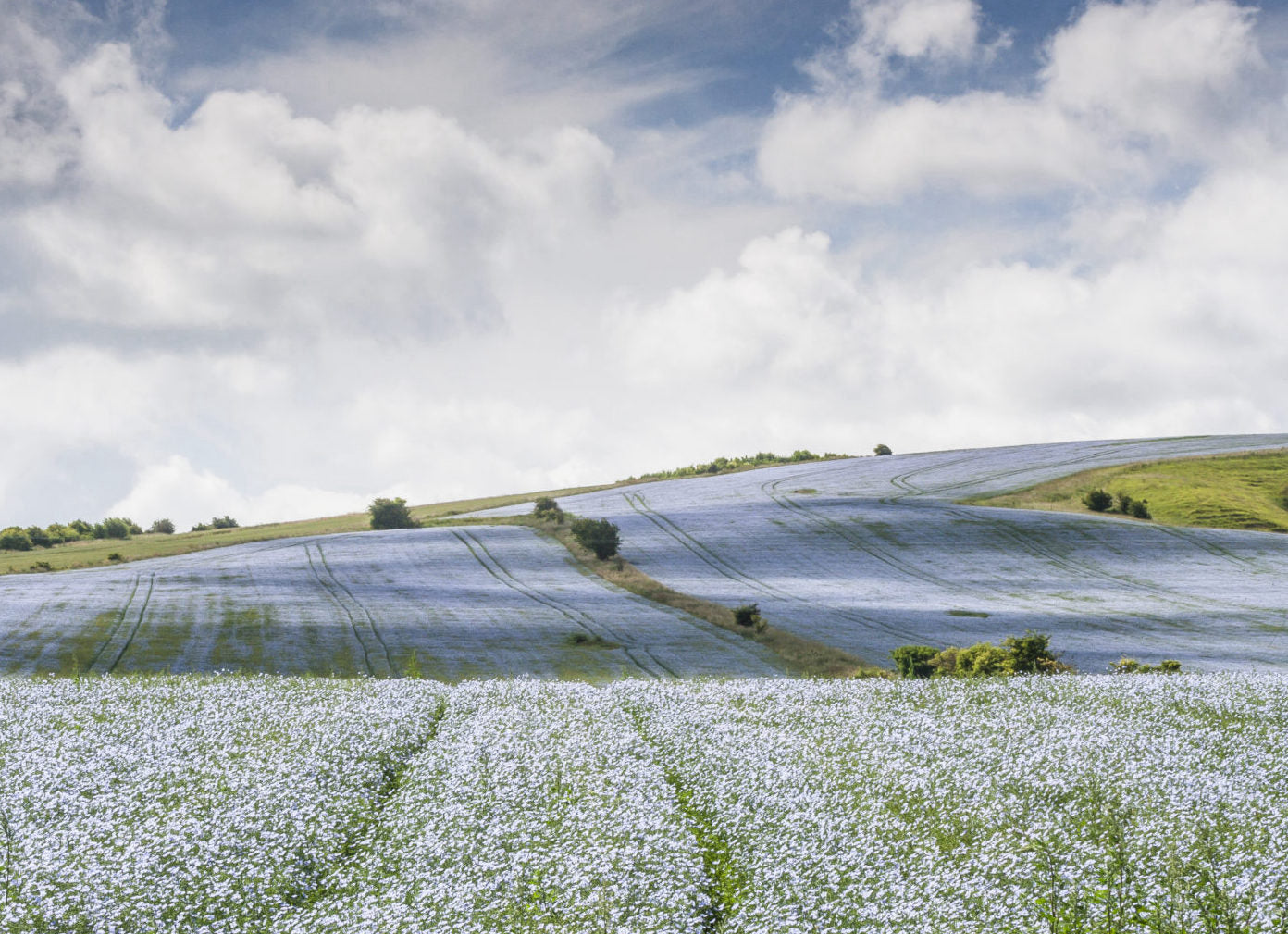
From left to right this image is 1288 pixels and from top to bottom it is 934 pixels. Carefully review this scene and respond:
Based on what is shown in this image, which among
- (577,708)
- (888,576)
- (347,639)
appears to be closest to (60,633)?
(347,639)

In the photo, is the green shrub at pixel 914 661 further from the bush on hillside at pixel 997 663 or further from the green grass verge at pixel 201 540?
the green grass verge at pixel 201 540

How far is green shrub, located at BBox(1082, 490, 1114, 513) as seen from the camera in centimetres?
7150

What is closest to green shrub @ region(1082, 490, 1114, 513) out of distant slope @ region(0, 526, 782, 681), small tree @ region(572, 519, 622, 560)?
small tree @ region(572, 519, 622, 560)

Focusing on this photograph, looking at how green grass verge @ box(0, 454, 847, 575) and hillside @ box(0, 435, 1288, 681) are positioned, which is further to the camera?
green grass verge @ box(0, 454, 847, 575)

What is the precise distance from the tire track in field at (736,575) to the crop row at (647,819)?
75.2 feet

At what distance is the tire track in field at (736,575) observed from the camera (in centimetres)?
4163

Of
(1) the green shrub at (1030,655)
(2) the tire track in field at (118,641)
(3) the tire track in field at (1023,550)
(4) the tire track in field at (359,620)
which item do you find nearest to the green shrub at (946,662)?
(1) the green shrub at (1030,655)

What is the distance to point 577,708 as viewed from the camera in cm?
1912

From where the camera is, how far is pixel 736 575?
55.6 metres

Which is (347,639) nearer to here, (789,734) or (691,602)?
(691,602)

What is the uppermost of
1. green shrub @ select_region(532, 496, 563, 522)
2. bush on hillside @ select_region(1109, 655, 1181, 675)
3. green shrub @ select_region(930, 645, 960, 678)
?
green shrub @ select_region(532, 496, 563, 522)

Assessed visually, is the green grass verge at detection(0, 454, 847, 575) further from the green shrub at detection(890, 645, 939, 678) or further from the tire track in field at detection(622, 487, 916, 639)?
the green shrub at detection(890, 645, 939, 678)

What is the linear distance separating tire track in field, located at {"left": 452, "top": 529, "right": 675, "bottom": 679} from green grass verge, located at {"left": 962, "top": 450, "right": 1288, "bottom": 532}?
3992 cm

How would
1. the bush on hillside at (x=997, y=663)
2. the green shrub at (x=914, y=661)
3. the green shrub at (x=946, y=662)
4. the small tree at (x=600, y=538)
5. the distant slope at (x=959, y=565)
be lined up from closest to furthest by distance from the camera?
the bush on hillside at (x=997, y=663)
the green shrub at (x=946, y=662)
the green shrub at (x=914, y=661)
the distant slope at (x=959, y=565)
the small tree at (x=600, y=538)
